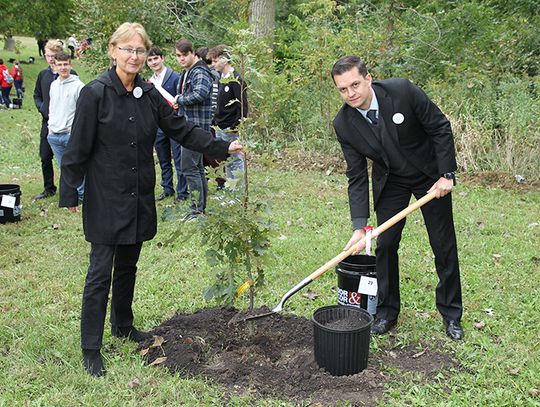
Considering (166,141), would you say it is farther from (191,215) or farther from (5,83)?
(5,83)

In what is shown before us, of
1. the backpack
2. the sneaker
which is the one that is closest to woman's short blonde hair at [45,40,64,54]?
the sneaker

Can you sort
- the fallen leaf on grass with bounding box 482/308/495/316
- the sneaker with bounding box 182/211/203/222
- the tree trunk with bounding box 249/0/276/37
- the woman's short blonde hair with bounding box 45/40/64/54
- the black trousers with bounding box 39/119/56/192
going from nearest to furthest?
1. the sneaker with bounding box 182/211/203/222
2. the fallen leaf on grass with bounding box 482/308/495/316
3. the woman's short blonde hair with bounding box 45/40/64/54
4. the black trousers with bounding box 39/119/56/192
5. the tree trunk with bounding box 249/0/276/37

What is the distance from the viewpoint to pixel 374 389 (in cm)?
380

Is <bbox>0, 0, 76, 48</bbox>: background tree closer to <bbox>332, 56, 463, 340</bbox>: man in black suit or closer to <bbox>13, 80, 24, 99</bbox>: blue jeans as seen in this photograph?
<bbox>13, 80, 24, 99</bbox>: blue jeans

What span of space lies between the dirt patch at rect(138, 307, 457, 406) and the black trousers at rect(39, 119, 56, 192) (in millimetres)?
4915

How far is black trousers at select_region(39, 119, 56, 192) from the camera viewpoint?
8.62 meters

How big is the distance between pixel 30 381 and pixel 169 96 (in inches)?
191

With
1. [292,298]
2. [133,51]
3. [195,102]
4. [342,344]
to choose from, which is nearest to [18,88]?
[195,102]

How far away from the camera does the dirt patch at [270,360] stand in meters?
3.79

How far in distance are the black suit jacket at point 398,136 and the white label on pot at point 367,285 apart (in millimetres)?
540

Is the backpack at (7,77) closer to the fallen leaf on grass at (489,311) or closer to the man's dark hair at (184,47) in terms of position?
the man's dark hair at (184,47)

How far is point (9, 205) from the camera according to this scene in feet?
24.4

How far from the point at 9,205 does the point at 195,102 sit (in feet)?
8.92

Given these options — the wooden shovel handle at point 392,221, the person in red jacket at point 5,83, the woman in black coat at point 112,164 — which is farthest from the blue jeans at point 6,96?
the wooden shovel handle at point 392,221
